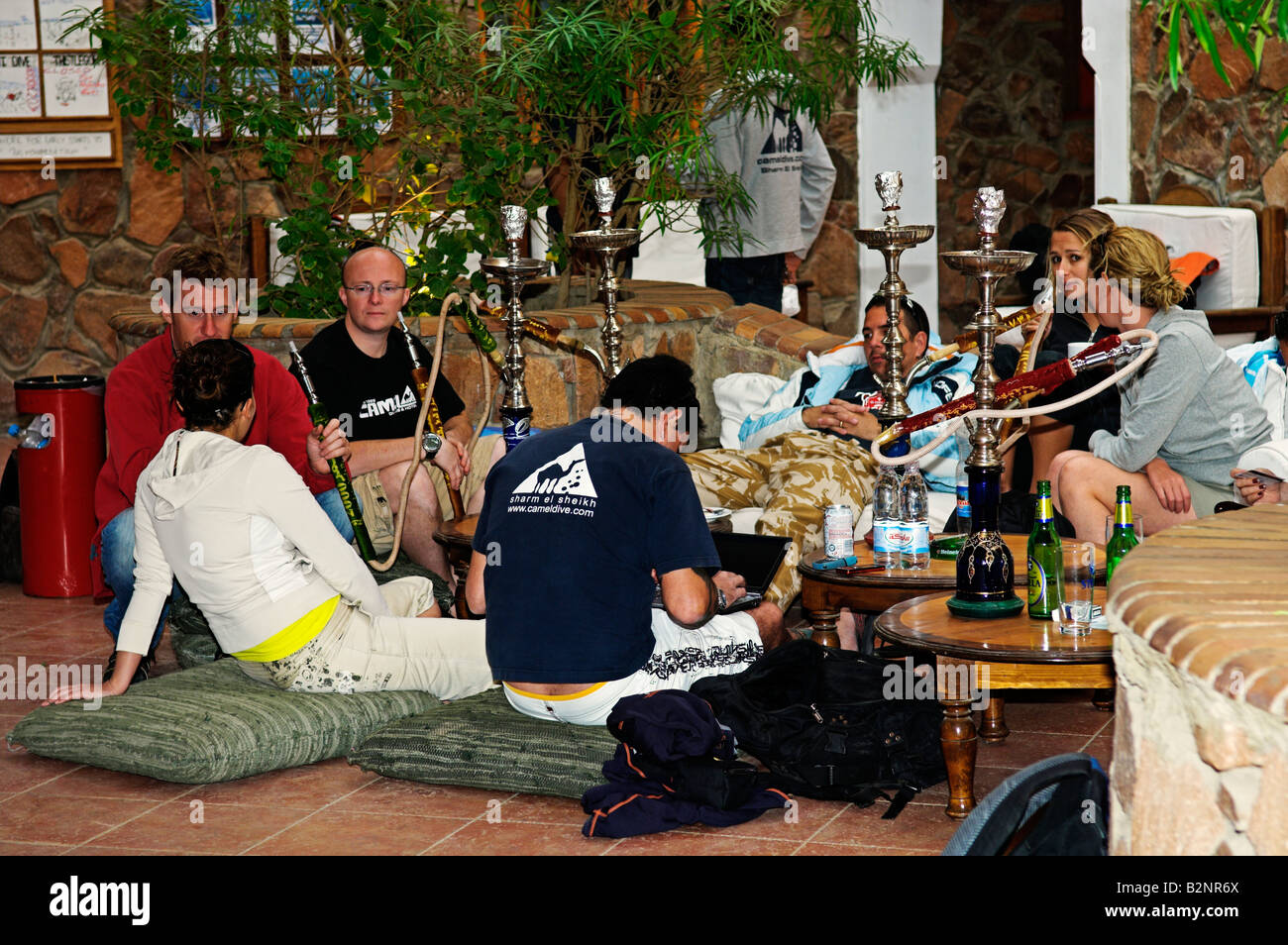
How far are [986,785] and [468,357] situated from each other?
2965 millimetres

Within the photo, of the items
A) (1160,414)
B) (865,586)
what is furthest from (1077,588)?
(1160,414)

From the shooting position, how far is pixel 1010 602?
3.43 m

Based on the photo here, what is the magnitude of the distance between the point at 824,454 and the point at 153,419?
83.8 inches

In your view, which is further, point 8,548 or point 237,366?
point 8,548

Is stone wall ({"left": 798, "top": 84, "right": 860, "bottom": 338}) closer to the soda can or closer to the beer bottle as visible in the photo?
the beer bottle

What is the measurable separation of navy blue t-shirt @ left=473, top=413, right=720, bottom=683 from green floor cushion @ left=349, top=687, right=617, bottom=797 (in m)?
0.16

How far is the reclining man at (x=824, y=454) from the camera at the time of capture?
4.82 metres

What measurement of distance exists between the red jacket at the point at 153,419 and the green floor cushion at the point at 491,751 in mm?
1232

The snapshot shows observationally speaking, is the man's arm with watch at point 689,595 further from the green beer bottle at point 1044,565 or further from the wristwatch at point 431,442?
the wristwatch at point 431,442

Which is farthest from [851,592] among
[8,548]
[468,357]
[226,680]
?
[8,548]

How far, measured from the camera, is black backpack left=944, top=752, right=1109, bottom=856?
6.79 ft

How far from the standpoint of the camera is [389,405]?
503 centimetres

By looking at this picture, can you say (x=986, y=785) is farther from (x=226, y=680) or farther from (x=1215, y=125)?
(x=1215, y=125)

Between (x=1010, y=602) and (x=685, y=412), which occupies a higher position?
(x=685, y=412)
